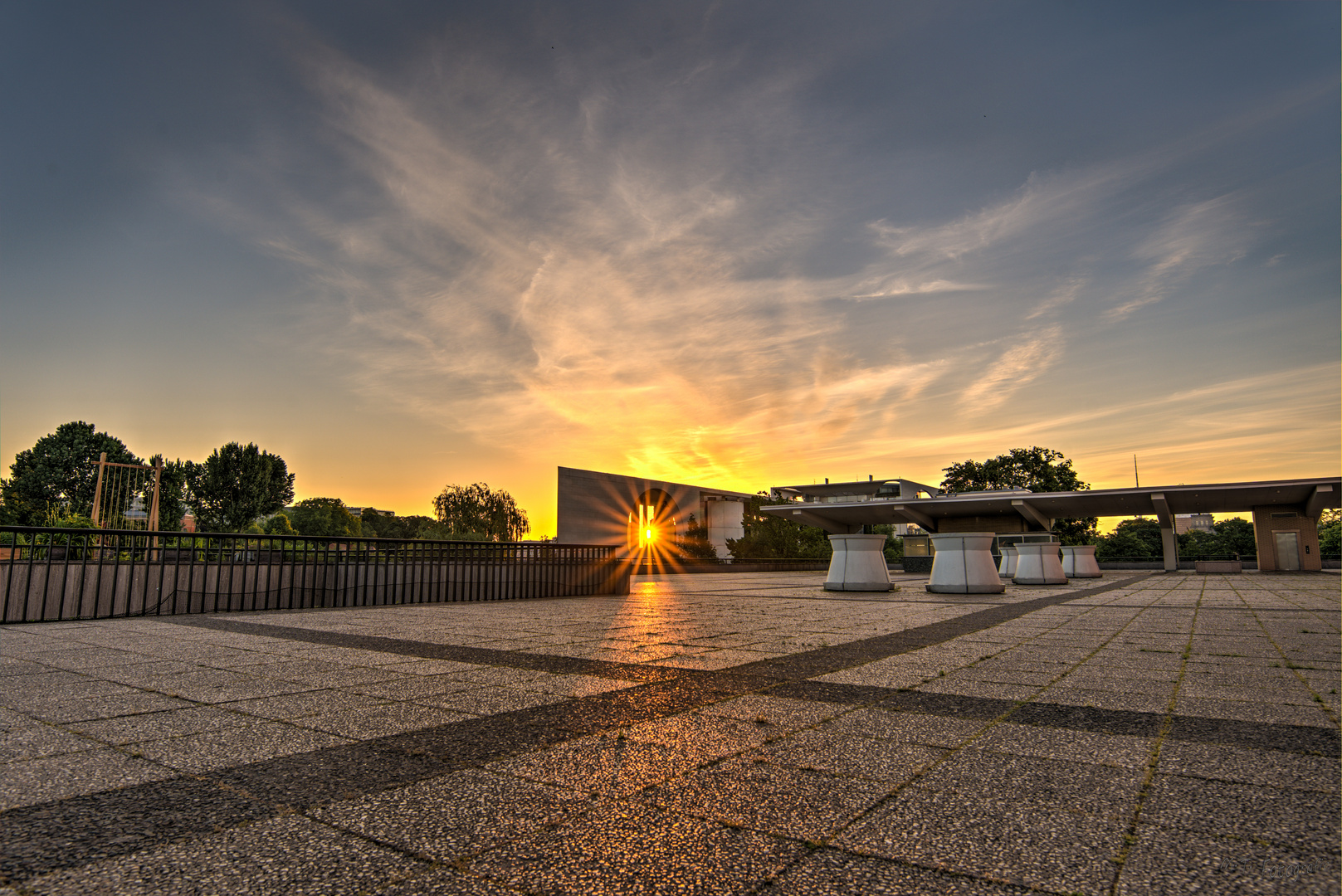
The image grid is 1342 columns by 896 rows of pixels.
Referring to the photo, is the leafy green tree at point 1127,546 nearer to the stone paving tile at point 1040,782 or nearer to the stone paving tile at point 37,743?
the stone paving tile at point 1040,782

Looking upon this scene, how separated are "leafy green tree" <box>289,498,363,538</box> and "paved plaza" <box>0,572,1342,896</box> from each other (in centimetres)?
8967

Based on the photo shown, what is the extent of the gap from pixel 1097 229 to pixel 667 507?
45287 mm

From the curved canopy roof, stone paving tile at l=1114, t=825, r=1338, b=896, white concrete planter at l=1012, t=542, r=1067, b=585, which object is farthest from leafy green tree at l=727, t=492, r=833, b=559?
stone paving tile at l=1114, t=825, r=1338, b=896

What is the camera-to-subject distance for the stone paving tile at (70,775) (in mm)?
2102

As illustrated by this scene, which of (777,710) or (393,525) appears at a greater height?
(393,525)

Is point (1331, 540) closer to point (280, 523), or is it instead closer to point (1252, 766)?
point (1252, 766)

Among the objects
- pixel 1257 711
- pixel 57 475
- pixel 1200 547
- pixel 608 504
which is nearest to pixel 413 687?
pixel 1257 711

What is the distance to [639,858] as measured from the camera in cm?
163

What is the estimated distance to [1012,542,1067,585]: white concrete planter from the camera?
17.9 m

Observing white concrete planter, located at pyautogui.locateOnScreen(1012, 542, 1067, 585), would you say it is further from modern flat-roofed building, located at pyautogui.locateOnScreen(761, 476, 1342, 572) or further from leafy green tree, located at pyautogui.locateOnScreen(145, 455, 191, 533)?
leafy green tree, located at pyautogui.locateOnScreen(145, 455, 191, 533)

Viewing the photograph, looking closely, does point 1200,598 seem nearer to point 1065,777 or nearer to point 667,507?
point 1065,777

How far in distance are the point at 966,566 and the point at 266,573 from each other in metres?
13.0

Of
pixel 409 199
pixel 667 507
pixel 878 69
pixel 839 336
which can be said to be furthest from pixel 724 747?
pixel 667 507

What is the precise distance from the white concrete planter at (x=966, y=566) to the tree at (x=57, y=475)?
202ft
